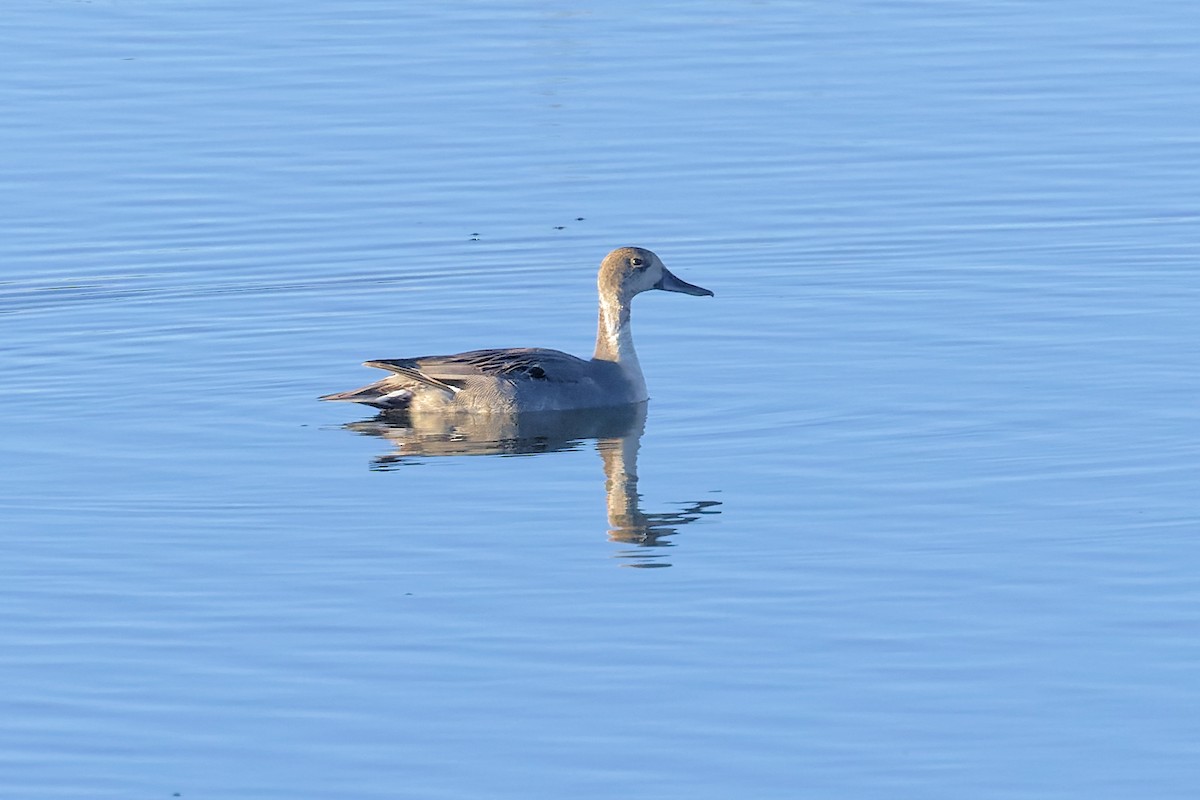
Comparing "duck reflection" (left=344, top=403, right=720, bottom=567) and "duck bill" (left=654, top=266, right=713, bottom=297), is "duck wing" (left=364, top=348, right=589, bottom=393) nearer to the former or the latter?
"duck reflection" (left=344, top=403, right=720, bottom=567)

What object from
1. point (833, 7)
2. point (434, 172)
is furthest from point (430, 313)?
point (833, 7)

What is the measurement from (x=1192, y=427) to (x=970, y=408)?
4.12 feet

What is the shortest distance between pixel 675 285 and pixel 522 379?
4.76 feet

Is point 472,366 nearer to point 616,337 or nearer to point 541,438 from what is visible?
point 541,438

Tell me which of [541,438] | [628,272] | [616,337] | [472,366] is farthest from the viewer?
[628,272]

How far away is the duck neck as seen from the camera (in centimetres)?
1450

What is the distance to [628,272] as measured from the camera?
1480 cm

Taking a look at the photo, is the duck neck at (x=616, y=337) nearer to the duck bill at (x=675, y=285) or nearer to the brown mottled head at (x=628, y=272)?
the brown mottled head at (x=628, y=272)

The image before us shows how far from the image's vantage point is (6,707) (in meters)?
8.91

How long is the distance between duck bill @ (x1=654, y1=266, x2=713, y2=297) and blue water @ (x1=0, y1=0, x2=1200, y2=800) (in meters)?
0.48

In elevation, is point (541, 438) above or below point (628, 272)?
below

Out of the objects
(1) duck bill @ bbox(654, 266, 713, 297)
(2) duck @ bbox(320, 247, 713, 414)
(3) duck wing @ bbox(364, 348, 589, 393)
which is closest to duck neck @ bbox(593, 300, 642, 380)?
(2) duck @ bbox(320, 247, 713, 414)

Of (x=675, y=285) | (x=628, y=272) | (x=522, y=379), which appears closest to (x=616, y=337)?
(x=628, y=272)

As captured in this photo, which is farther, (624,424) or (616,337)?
(616,337)
